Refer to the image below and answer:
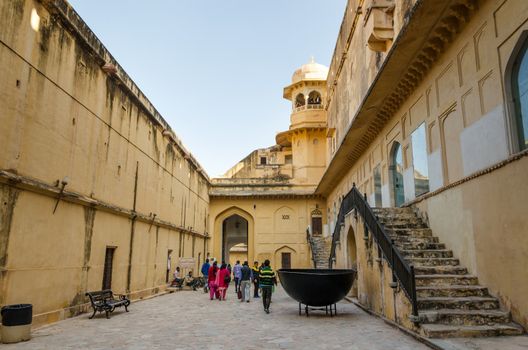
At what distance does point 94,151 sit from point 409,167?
29.4 feet

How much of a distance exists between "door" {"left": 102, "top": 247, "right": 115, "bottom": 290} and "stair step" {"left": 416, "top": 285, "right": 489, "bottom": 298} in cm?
927

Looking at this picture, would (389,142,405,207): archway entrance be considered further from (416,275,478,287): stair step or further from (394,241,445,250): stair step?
(416,275,478,287): stair step

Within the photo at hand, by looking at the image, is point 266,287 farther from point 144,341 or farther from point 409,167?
point 409,167

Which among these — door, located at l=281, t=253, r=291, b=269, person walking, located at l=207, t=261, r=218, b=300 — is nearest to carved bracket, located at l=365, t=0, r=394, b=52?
person walking, located at l=207, t=261, r=218, b=300

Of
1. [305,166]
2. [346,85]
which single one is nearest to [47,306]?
[346,85]


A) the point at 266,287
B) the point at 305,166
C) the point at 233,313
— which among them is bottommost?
the point at 233,313

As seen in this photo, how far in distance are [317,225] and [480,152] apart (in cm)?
2240

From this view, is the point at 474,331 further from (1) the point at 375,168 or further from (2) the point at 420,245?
(1) the point at 375,168

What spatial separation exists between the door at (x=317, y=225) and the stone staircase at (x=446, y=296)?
64.3 feet

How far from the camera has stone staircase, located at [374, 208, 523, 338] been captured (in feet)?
21.2

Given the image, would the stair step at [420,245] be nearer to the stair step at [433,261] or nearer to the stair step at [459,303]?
the stair step at [433,261]

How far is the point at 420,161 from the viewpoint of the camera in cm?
1102

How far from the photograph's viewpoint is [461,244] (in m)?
8.49

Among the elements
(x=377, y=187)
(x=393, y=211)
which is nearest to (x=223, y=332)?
(x=393, y=211)
